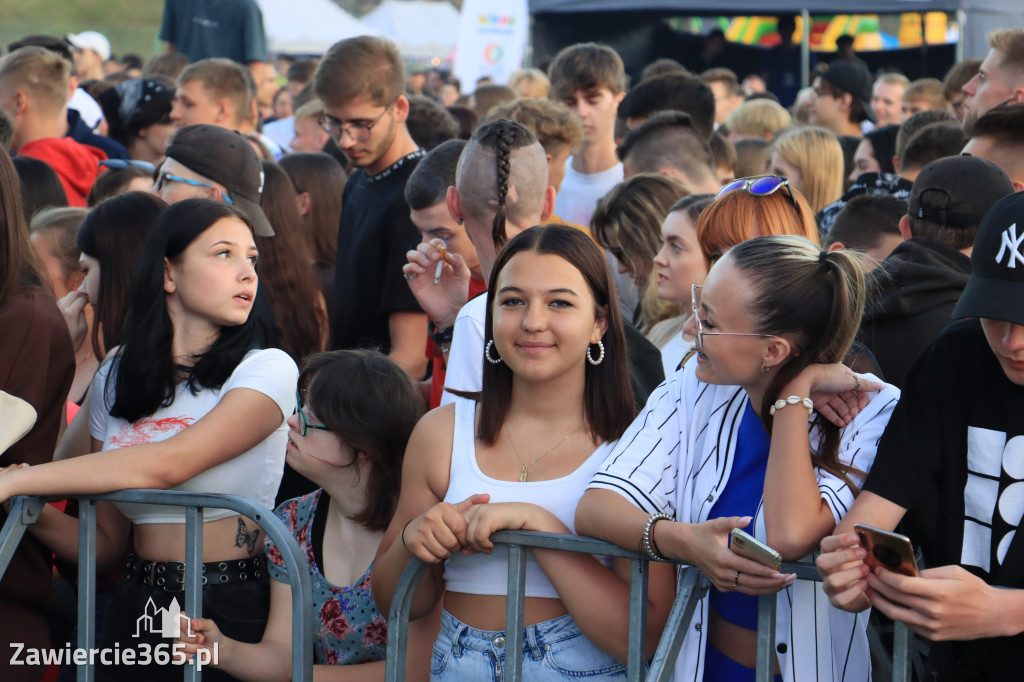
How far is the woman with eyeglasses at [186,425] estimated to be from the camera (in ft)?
9.87

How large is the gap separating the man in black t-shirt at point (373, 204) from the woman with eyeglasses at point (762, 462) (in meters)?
1.96

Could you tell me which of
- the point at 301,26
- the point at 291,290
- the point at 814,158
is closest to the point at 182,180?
the point at 291,290

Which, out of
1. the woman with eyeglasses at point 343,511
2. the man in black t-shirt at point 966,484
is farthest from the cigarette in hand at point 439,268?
the man in black t-shirt at point 966,484

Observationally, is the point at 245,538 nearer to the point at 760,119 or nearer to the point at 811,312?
the point at 811,312

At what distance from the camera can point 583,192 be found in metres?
6.20

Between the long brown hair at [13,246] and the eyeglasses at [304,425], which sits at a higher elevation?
the long brown hair at [13,246]

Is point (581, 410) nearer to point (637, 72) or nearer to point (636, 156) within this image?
point (636, 156)

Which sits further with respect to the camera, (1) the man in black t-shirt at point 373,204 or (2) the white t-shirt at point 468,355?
(1) the man in black t-shirt at point 373,204

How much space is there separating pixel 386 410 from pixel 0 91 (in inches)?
188

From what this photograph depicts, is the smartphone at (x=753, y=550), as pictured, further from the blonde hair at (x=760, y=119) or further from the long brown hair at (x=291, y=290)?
the blonde hair at (x=760, y=119)

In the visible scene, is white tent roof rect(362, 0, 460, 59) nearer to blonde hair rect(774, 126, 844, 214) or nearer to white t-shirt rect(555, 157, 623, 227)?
white t-shirt rect(555, 157, 623, 227)

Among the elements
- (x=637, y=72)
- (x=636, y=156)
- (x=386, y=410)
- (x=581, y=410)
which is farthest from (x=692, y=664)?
(x=637, y=72)

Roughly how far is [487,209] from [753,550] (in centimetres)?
174

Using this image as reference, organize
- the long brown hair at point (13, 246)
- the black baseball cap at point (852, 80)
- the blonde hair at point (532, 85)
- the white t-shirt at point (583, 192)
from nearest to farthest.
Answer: the long brown hair at point (13, 246)
the white t-shirt at point (583, 192)
the black baseball cap at point (852, 80)
the blonde hair at point (532, 85)
